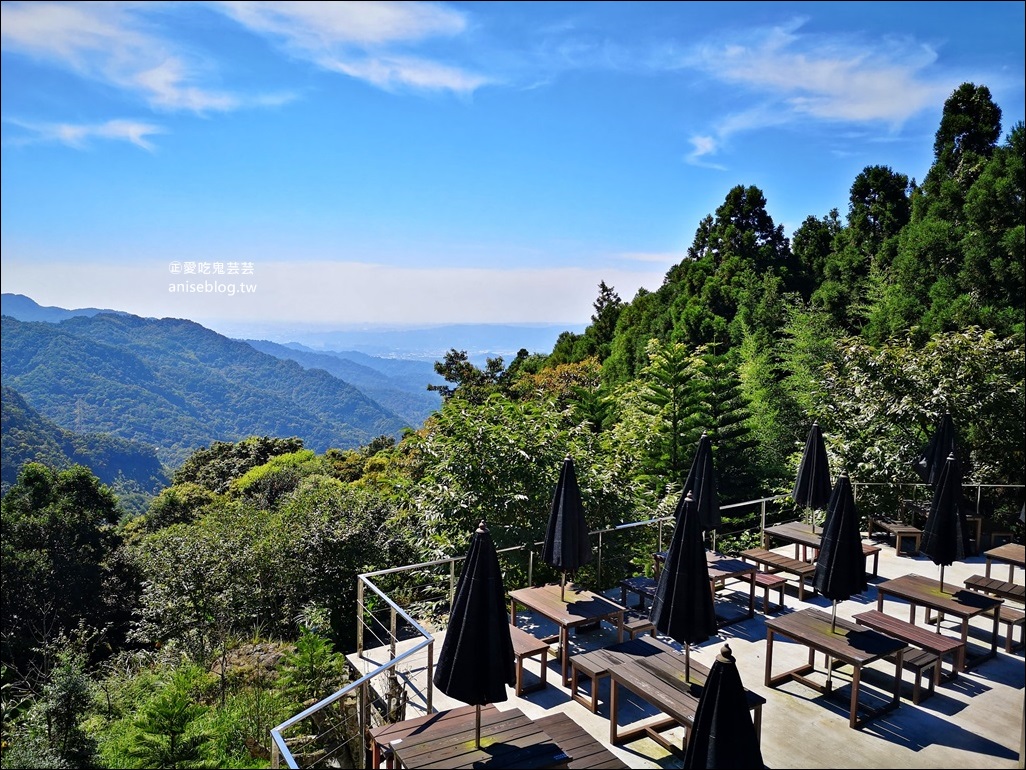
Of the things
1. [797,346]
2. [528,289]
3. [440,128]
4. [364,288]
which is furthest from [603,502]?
[364,288]

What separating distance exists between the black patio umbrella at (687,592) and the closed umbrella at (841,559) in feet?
3.58

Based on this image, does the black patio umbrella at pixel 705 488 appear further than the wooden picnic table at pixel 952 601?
Yes

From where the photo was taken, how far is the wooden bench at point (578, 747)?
3453 mm

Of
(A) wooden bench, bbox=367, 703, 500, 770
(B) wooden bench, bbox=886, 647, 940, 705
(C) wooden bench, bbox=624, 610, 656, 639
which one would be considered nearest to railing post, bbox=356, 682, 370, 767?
(A) wooden bench, bbox=367, 703, 500, 770

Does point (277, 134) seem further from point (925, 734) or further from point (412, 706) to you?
point (925, 734)

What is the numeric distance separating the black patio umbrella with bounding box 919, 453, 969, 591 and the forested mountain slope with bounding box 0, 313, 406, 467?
268 feet

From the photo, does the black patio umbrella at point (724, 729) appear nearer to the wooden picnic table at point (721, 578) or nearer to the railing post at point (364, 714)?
the railing post at point (364, 714)

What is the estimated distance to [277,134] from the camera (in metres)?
7.87

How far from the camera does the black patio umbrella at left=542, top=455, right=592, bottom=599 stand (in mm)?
5570

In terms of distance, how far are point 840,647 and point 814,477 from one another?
10.4 feet

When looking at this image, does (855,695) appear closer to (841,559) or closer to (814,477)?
(841,559)

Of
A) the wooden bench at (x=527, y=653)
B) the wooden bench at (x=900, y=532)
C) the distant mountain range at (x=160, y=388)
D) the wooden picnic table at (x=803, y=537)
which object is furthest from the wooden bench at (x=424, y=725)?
the distant mountain range at (x=160, y=388)

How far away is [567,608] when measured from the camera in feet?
17.8

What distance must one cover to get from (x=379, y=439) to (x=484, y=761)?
1296 inches
